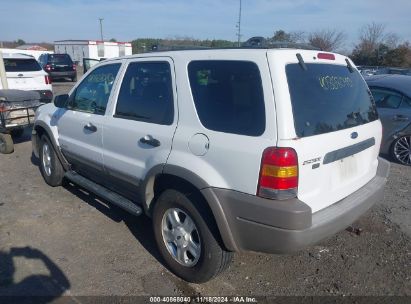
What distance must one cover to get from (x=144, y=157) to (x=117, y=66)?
1.15 meters

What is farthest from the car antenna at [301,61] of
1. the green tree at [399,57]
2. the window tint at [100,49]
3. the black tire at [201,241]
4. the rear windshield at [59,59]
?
the window tint at [100,49]

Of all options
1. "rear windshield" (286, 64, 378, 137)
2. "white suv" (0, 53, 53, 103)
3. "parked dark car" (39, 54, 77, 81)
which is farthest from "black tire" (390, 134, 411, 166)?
"parked dark car" (39, 54, 77, 81)

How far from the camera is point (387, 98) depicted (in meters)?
6.68

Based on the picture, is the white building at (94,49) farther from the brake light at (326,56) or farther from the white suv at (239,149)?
the brake light at (326,56)

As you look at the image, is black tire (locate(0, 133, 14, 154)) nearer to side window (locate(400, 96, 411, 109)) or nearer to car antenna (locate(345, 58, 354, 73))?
car antenna (locate(345, 58, 354, 73))

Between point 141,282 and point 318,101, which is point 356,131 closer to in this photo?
point 318,101

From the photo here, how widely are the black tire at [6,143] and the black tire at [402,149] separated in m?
7.10

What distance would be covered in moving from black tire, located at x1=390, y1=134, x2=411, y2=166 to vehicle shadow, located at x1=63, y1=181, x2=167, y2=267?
15.6 ft

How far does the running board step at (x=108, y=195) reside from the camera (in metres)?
3.54

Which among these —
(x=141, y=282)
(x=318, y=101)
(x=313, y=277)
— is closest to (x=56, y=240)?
(x=141, y=282)

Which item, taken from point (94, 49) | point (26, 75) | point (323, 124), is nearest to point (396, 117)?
point (323, 124)

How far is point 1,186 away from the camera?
212 inches

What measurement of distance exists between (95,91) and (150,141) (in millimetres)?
1399

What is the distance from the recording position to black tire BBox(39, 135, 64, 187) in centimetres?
505
